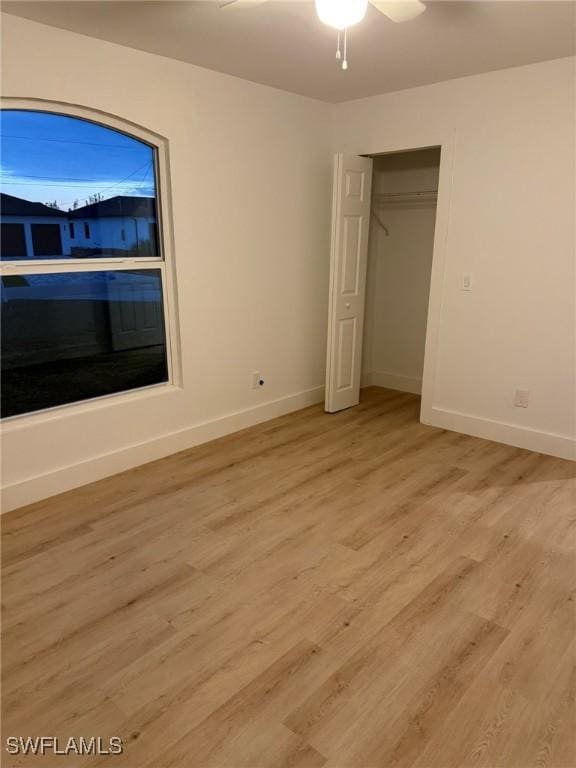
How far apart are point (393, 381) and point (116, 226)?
319cm

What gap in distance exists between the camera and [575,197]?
3.34 meters

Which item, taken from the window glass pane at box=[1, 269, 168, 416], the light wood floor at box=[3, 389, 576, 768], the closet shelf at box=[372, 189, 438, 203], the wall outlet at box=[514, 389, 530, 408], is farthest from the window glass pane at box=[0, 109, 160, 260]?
the wall outlet at box=[514, 389, 530, 408]

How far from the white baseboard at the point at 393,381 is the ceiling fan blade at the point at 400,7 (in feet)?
11.6

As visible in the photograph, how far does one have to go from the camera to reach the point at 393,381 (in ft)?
17.7

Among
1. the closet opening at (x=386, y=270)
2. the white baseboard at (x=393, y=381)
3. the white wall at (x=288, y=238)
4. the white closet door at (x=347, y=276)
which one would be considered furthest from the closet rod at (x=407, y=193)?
the white baseboard at (x=393, y=381)

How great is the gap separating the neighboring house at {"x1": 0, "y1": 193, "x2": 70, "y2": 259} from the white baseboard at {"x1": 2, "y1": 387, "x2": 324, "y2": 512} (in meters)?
1.28

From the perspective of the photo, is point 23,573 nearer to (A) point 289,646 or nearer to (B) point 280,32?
(A) point 289,646

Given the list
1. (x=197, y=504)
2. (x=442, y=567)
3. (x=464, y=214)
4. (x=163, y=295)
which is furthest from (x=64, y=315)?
(x=464, y=214)

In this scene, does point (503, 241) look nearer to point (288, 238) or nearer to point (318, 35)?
point (288, 238)

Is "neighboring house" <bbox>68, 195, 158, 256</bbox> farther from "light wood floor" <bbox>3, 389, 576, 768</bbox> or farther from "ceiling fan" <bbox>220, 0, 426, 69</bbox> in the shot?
"ceiling fan" <bbox>220, 0, 426, 69</bbox>

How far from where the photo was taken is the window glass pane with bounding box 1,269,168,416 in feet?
9.92

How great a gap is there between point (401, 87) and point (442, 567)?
3.39 m

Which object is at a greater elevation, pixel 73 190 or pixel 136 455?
pixel 73 190

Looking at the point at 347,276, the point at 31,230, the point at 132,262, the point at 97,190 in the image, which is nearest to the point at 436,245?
the point at 347,276
